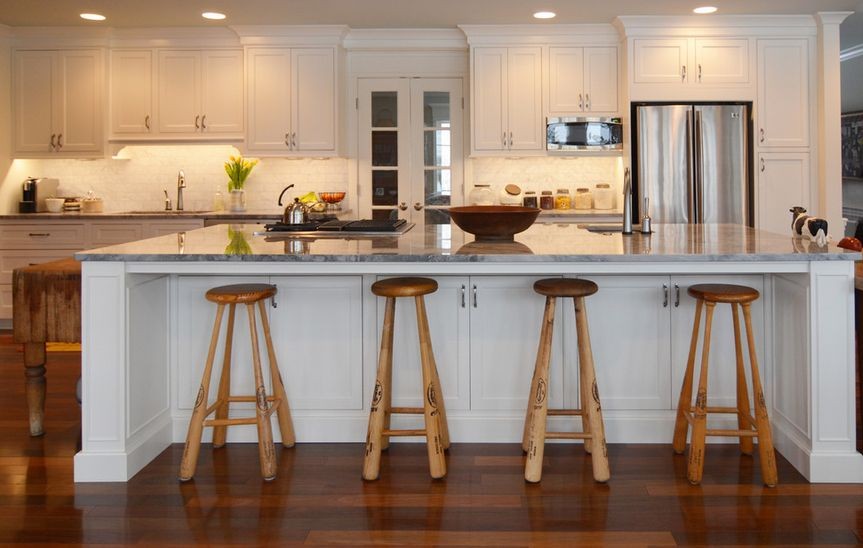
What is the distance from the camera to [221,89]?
691 cm

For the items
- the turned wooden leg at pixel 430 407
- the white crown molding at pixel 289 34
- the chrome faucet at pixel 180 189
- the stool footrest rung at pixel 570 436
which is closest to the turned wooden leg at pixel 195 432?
the turned wooden leg at pixel 430 407

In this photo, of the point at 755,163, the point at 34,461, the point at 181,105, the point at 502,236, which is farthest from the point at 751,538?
the point at 181,105

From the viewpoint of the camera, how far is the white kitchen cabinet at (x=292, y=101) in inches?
268

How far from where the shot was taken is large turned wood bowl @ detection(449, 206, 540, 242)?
3.73 meters

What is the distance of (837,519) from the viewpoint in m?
2.85

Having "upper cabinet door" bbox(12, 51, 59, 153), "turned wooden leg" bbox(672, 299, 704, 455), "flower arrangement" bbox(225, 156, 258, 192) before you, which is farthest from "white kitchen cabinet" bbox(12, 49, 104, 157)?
"turned wooden leg" bbox(672, 299, 704, 455)

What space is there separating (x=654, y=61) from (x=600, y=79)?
1.41ft

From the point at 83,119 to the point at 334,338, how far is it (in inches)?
167

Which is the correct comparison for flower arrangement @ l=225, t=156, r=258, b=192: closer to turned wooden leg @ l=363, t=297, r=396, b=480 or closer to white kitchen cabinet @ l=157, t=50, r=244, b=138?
white kitchen cabinet @ l=157, t=50, r=244, b=138

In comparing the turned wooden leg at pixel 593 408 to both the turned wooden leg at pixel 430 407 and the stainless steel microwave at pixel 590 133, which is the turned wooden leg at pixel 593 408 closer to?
the turned wooden leg at pixel 430 407

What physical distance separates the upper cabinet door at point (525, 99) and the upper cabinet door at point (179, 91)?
96.6 inches

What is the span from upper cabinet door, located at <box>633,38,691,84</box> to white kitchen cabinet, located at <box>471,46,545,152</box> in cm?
73

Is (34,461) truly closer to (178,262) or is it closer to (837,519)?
(178,262)

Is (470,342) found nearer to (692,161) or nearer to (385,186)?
(692,161)
